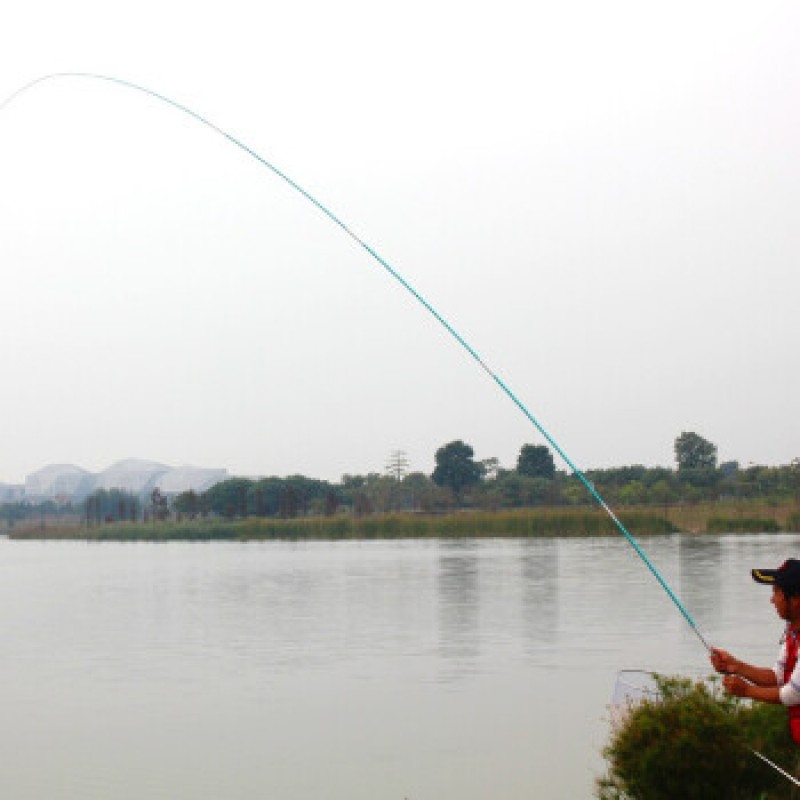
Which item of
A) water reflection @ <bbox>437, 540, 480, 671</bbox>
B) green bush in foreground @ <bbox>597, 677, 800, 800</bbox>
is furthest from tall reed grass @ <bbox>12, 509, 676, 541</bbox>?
green bush in foreground @ <bbox>597, 677, 800, 800</bbox>

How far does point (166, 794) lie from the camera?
896cm

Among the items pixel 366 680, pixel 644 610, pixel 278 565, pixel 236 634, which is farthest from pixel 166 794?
pixel 278 565

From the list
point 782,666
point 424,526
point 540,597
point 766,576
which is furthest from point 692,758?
point 424,526

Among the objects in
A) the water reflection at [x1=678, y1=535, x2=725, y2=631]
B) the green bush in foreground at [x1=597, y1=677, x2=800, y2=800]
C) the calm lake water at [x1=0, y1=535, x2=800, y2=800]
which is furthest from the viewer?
the water reflection at [x1=678, y1=535, x2=725, y2=631]

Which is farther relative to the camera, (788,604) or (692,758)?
(692,758)

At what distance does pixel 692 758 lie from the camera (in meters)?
5.45

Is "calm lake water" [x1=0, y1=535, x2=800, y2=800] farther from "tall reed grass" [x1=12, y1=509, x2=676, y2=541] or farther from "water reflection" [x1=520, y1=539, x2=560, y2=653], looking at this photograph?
"tall reed grass" [x1=12, y1=509, x2=676, y2=541]

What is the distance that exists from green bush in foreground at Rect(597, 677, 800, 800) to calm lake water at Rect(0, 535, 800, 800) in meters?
2.95

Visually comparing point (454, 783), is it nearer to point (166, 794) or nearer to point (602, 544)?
point (166, 794)

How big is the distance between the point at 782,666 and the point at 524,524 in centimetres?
3733

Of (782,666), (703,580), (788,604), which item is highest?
(788,604)

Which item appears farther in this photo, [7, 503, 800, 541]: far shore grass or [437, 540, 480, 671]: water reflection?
[7, 503, 800, 541]: far shore grass

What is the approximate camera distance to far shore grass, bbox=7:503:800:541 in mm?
39688

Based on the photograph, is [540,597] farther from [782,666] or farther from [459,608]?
[782,666]
